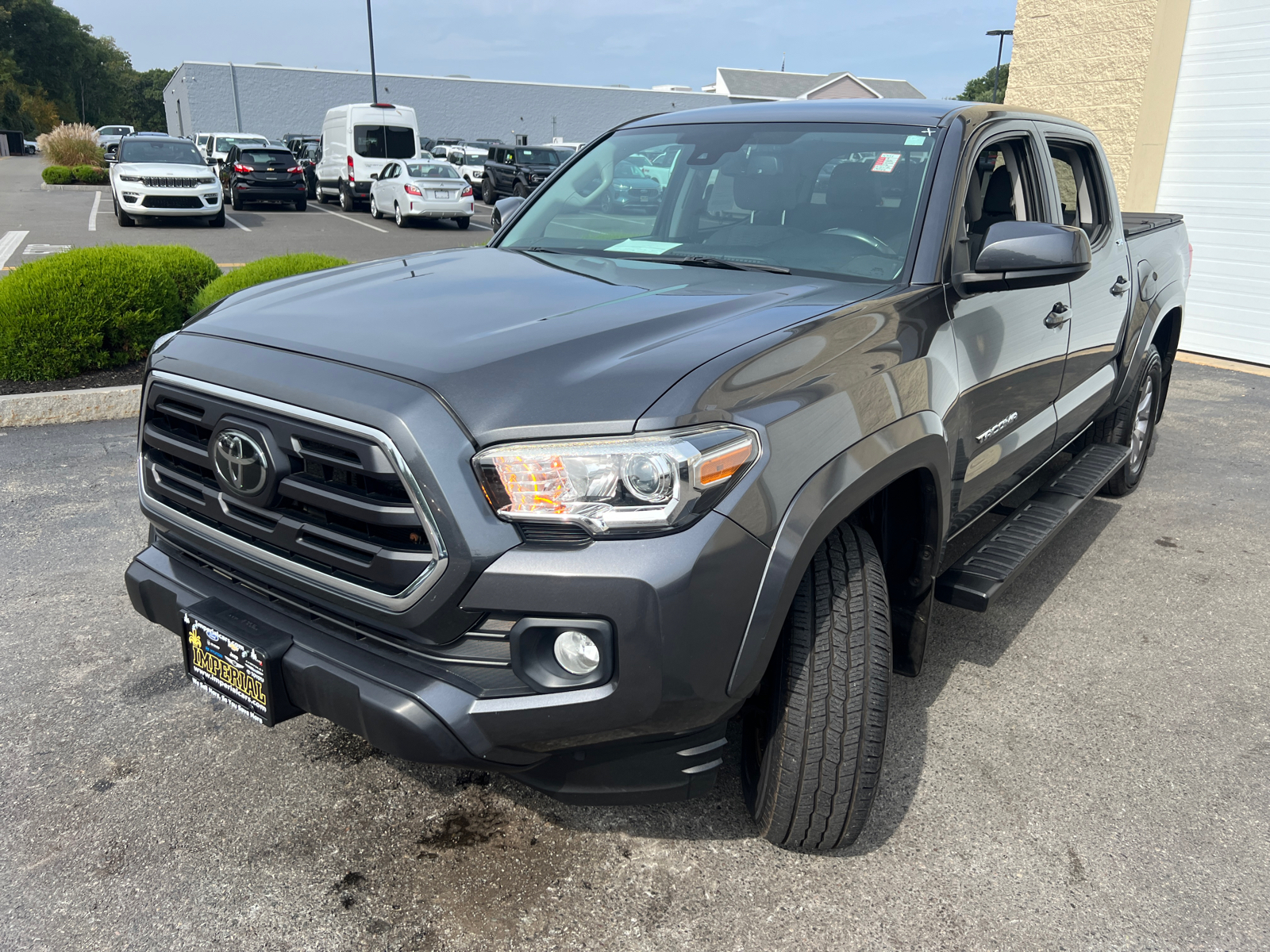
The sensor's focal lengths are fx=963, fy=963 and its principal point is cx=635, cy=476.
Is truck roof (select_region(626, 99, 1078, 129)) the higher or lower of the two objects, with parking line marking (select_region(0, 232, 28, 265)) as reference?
higher

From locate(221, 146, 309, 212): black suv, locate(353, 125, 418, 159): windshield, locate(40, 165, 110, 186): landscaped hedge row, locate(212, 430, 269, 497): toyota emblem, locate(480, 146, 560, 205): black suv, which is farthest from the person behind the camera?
locate(40, 165, 110, 186): landscaped hedge row

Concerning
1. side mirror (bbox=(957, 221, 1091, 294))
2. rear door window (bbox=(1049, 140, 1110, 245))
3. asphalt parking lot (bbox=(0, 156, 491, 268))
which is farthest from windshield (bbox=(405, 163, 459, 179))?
side mirror (bbox=(957, 221, 1091, 294))

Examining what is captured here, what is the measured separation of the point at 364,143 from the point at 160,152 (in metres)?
6.46

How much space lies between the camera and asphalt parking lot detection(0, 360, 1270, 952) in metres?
2.22

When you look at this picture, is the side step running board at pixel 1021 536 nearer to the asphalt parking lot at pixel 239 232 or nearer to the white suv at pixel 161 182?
the asphalt parking lot at pixel 239 232

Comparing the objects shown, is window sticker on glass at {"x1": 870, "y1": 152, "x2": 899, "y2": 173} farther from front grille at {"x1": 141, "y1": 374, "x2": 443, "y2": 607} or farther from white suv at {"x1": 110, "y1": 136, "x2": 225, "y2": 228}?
white suv at {"x1": 110, "y1": 136, "x2": 225, "y2": 228}

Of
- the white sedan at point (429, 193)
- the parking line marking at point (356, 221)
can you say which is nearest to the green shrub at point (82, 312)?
the parking line marking at point (356, 221)

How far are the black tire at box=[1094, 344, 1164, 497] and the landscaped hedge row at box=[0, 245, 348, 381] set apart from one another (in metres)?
5.66

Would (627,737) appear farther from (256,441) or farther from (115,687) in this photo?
(115,687)

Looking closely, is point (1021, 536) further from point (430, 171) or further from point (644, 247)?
point (430, 171)

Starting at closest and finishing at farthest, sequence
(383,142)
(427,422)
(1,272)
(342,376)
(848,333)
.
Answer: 1. (427,422)
2. (342,376)
3. (848,333)
4. (1,272)
5. (383,142)

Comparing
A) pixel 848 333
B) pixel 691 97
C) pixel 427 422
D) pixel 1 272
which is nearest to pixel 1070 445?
pixel 848 333

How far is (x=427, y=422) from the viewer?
1.89 meters

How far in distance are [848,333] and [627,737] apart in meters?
1.08
